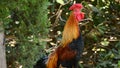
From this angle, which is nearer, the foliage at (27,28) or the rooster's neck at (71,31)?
the foliage at (27,28)

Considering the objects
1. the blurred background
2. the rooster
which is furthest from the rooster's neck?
the blurred background

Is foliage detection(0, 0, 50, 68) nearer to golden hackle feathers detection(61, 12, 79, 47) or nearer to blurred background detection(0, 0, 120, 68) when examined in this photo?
blurred background detection(0, 0, 120, 68)

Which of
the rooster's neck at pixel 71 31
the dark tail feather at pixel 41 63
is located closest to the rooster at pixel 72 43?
the rooster's neck at pixel 71 31

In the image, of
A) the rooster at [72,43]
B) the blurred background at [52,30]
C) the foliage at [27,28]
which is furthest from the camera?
the rooster at [72,43]

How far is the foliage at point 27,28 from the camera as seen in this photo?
2.68 m

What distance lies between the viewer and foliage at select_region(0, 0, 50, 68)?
268 centimetres

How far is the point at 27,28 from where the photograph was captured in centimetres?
291

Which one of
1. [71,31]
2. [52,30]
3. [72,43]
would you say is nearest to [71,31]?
[71,31]

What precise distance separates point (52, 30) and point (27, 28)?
911 mm

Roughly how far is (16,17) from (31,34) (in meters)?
0.19

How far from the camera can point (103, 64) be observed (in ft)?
11.8

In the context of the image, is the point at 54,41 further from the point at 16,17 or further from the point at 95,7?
the point at 16,17

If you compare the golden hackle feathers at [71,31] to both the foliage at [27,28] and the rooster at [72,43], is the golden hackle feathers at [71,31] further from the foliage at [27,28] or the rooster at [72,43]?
the foliage at [27,28]

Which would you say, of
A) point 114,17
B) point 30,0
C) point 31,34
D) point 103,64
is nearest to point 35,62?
point 31,34
